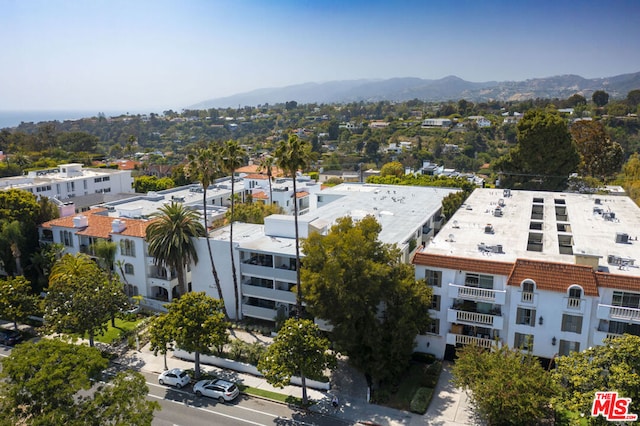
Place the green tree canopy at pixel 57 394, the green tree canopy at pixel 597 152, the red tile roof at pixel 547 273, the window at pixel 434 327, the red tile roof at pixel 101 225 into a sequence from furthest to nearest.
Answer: the green tree canopy at pixel 597 152, the red tile roof at pixel 101 225, the window at pixel 434 327, the red tile roof at pixel 547 273, the green tree canopy at pixel 57 394

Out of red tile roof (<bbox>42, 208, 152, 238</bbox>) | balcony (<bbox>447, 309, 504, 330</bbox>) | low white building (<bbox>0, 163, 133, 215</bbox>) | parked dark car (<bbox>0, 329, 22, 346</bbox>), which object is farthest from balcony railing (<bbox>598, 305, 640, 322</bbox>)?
low white building (<bbox>0, 163, 133, 215</bbox>)

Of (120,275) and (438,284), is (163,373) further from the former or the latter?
(438,284)

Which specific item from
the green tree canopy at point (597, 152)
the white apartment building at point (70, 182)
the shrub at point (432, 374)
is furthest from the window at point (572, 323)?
the white apartment building at point (70, 182)

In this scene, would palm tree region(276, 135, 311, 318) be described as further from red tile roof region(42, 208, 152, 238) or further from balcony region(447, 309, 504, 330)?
red tile roof region(42, 208, 152, 238)

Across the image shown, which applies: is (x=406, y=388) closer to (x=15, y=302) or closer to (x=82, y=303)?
(x=82, y=303)

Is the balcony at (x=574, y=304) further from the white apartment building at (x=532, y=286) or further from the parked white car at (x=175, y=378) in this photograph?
the parked white car at (x=175, y=378)
